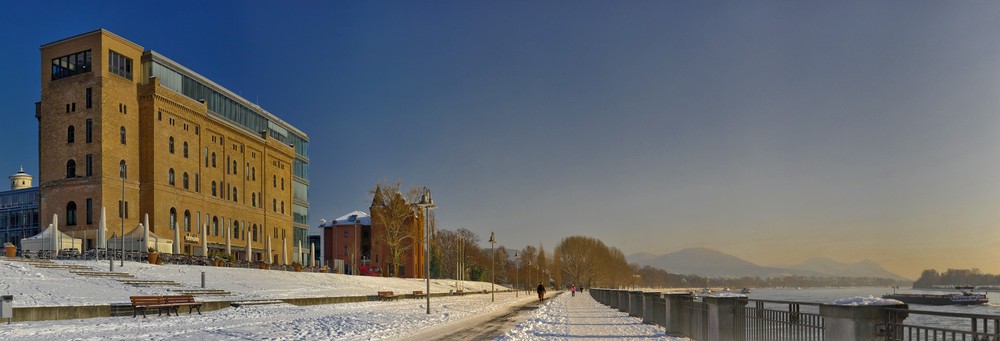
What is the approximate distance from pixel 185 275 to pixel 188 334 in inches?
1008

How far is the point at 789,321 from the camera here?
12102 millimetres

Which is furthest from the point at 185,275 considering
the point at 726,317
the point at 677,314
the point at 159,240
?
the point at 726,317

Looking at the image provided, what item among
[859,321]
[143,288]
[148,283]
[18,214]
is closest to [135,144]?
[18,214]

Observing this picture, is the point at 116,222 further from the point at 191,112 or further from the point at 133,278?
the point at 133,278

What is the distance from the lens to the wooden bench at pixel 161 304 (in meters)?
25.9

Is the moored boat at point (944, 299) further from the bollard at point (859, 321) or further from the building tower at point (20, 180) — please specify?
the building tower at point (20, 180)

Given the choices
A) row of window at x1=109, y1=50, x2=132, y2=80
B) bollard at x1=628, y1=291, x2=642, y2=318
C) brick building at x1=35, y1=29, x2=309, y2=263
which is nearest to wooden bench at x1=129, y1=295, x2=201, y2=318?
bollard at x1=628, y1=291, x2=642, y2=318

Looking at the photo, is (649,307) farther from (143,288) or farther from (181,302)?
(143,288)

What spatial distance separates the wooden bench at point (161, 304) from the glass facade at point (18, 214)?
6079 cm

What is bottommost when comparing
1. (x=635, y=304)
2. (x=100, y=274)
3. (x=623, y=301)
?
(x=623, y=301)

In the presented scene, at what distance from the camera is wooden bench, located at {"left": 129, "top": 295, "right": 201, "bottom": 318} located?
84.8ft

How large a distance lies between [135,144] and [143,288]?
36.1 meters

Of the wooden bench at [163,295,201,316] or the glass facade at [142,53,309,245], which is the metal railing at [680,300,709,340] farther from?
the glass facade at [142,53,309,245]

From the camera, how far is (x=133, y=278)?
3681cm
